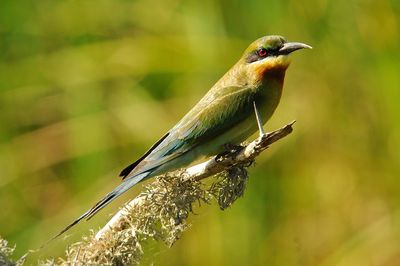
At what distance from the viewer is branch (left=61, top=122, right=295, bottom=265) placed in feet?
9.70

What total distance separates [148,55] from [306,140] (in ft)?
2.25

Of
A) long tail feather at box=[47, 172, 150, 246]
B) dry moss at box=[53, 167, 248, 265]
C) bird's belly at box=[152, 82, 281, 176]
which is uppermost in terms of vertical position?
long tail feather at box=[47, 172, 150, 246]

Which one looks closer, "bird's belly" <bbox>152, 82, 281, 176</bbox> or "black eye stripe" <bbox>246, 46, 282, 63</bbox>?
"bird's belly" <bbox>152, 82, 281, 176</bbox>

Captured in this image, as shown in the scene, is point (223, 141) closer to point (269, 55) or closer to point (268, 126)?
point (269, 55)

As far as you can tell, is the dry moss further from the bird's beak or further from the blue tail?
the bird's beak

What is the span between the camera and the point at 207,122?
11.9ft

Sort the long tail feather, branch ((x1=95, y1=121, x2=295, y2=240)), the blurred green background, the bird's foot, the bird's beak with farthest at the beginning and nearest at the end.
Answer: the blurred green background → the bird's beak → the bird's foot → the long tail feather → branch ((x1=95, y1=121, x2=295, y2=240))

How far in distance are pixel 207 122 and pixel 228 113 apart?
0.07 m

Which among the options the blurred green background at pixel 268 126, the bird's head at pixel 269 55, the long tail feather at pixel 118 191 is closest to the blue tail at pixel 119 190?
the long tail feather at pixel 118 191

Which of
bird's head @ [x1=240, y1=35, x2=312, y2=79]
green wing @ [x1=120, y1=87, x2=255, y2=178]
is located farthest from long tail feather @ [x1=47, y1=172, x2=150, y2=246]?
bird's head @ [x1=240, y1=35, x2=312, y2=79]

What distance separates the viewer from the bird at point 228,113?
354 cm

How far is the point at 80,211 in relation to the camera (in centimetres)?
430

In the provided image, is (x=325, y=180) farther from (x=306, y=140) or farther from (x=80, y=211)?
(x=80, y=211)

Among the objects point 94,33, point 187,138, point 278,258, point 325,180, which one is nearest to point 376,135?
point 325,180
